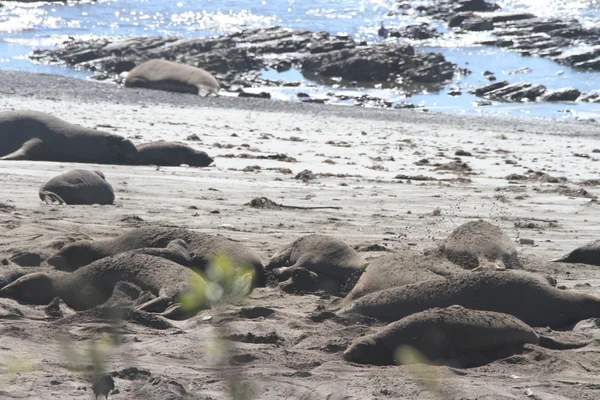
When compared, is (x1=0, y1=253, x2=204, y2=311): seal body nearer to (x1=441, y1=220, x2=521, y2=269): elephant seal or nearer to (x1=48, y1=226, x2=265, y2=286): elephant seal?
(x1=48, y1=226, x2=265, y2=286): elephant seal

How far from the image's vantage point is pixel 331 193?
10727 millimetres

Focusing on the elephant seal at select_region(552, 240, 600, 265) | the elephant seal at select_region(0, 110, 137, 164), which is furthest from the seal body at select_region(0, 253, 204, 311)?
the elephant seal at select_region(0, 110, 137, 164)

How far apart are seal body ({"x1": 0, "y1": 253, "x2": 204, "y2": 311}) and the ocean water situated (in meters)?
18.1

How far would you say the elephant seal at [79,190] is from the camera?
30.8 ft

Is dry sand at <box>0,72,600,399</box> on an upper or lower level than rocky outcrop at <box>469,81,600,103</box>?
upper

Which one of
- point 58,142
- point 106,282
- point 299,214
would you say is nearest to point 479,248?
point 299,214

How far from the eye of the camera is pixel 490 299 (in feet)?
19.5

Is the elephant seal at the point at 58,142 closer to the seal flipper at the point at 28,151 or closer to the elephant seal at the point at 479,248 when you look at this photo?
the seal flipper at the point at 28,151

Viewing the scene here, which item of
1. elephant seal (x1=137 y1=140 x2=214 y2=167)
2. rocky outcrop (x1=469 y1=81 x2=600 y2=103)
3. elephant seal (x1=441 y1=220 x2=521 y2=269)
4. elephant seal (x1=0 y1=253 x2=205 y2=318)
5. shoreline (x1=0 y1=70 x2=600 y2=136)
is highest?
elephant seal (x1=0 y1=253 x2=205 y2=318)

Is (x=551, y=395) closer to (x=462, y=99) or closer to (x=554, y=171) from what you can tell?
(x=554, y=171)

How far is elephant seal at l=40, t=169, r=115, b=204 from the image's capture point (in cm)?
940

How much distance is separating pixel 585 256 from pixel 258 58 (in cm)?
2599

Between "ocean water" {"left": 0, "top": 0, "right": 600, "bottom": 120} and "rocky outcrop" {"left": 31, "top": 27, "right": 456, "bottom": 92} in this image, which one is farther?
"rocky outcrop" {"left": 31, "top": 27, "right": 456, "bottom": 92}

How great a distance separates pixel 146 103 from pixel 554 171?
33.4 ft
